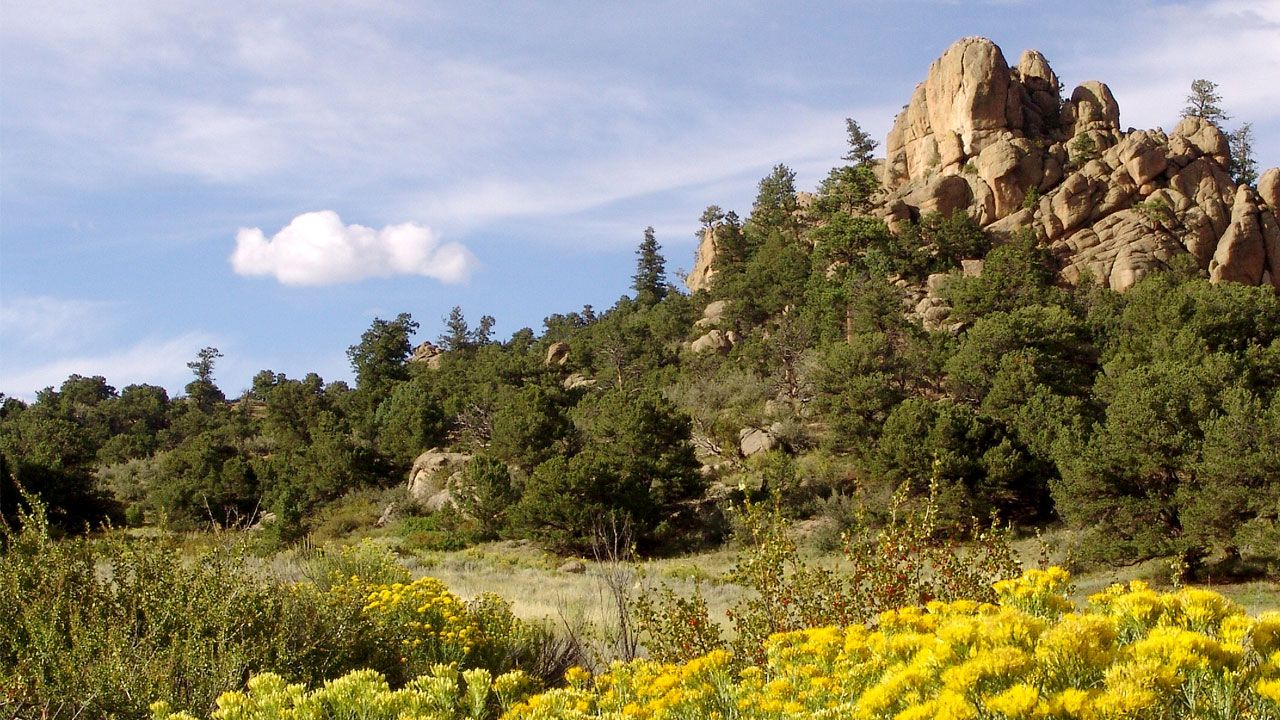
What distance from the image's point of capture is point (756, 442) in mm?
38281

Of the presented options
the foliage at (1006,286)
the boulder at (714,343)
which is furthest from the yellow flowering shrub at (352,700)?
the boulder at (714,343)

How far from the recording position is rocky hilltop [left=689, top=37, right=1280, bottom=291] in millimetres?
45094

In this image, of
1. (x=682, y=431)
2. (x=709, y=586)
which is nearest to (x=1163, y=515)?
(x=709, y=586)

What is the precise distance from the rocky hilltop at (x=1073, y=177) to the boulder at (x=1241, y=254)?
0.18 ft

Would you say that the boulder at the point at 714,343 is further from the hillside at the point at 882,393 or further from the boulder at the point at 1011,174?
the boulder at the point at 1011,174

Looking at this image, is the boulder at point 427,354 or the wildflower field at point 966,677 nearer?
the wildflower field at point 966,677

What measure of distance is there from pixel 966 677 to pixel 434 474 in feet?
131

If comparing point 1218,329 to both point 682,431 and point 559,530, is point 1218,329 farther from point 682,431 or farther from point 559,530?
point 559,530

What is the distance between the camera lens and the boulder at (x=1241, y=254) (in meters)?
43.8

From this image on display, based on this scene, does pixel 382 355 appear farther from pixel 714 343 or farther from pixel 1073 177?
pixel 1073 177

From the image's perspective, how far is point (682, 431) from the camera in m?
35.2

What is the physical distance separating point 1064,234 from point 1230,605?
167 feet

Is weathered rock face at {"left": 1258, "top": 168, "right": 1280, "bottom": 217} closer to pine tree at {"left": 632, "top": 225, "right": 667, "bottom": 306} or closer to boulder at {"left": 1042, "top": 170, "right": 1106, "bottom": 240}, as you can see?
boulder at {"left": 1042, "top": 170, "right": 1106, "bottom": 240}

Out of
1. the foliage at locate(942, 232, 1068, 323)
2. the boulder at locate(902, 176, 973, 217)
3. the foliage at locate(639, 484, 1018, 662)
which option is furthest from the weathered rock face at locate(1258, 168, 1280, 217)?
the foliage at locate(639, 484, 1018, 662)
